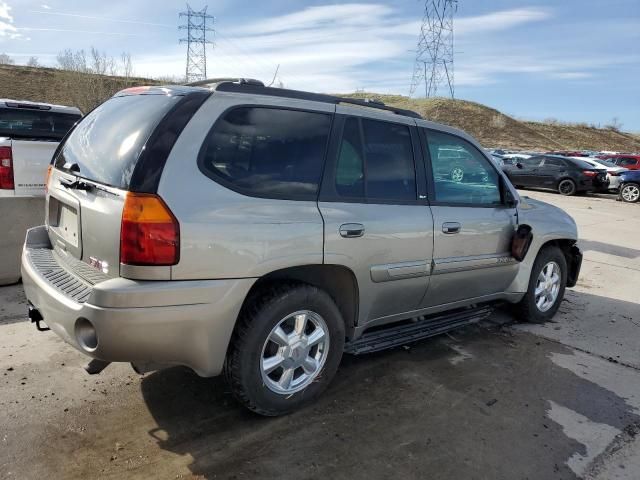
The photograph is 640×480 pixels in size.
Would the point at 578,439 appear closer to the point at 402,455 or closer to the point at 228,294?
the point at 402,455

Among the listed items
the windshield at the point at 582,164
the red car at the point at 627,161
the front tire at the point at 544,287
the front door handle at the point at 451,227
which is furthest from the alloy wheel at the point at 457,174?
the red car at the point at 627,161

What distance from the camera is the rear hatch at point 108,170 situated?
8.36ft

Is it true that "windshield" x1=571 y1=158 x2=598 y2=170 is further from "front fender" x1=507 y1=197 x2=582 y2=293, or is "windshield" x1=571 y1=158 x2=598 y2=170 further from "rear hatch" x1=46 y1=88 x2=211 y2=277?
"rear hatch" x1=46 y1=88 x2=211 y2=277

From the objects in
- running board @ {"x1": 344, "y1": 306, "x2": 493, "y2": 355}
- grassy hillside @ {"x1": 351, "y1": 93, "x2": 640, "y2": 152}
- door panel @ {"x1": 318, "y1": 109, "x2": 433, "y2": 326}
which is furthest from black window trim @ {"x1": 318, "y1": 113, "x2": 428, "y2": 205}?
grassy hillside @ {"x1": 351, "y1": 93, "x2": 640, "y2": 152}

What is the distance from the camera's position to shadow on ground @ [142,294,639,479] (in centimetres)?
272

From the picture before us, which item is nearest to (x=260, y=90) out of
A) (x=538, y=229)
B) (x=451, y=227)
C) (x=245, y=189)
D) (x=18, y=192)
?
(x=245, y=189)

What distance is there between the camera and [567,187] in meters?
20.4

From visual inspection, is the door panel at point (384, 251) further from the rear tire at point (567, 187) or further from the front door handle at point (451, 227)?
the rear tire at point (567, 187)

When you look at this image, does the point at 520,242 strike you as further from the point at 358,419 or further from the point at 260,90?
the point at 260,90

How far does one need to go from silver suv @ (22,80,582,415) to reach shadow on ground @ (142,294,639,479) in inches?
9.5

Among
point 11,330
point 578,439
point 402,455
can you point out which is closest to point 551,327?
point 578,439

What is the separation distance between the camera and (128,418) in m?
3.05

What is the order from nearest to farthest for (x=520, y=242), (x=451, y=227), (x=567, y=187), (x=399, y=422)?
(x=399, y=422), (x=451, y=227), (x=520, y=242), (x=567, y=187)

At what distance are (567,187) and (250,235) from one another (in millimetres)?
20447
